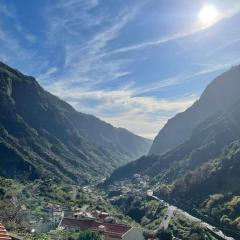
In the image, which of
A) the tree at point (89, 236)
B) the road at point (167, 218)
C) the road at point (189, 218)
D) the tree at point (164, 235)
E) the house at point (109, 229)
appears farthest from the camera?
the road at point (167, 218)

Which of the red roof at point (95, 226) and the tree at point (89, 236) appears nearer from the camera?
the tree at point (89, 236)

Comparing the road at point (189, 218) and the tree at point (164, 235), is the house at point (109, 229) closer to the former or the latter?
the tree at point (164, 235)

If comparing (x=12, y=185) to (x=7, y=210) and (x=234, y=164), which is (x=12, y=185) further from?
(x=234, y=164)

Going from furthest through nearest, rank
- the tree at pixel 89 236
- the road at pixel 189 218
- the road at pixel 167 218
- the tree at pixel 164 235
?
the road at pixel 167 218, the road at pixel 189 218, the tree at pixel 164 235, the tree at pixel 89 236

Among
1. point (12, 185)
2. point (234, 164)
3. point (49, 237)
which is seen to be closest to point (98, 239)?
point (49, 237)

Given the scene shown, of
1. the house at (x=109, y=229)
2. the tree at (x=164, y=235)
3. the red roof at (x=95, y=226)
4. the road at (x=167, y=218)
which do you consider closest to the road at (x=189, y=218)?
the road at (x=167, y=218)

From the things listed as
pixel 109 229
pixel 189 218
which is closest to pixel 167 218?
pixel 189 218

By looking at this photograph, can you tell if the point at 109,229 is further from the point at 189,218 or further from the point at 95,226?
the point at 189,218

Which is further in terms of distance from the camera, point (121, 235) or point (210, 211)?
point (210, 211)
